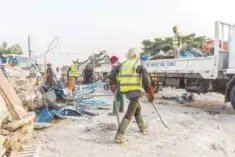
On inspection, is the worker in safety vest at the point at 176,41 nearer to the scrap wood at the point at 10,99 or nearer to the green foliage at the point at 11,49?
the scrap wood at the point at 10,99

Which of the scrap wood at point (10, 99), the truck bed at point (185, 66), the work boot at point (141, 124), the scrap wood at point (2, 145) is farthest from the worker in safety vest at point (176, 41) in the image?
the scrap wood at point (2, 145)

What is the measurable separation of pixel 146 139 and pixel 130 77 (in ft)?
3.71

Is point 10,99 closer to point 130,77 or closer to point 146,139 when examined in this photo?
point 130,77

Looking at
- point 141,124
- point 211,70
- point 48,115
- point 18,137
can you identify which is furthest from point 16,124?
point 211,70

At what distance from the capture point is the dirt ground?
5454 millimetres

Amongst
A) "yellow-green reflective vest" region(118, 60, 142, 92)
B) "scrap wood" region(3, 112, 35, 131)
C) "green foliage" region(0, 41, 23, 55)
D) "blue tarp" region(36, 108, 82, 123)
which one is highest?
"green foliage" region(0, 41, 23, 55)

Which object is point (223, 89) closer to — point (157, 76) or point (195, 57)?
point (195, 57)

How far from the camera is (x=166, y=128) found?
718cm

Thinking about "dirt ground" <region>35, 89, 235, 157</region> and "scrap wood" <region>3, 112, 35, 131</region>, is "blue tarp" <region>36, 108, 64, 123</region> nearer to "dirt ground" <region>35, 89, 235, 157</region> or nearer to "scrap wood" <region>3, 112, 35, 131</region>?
"dirt ground" <region>35, 89, 235, 157</region>

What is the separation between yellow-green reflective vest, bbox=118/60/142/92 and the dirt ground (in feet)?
3.01

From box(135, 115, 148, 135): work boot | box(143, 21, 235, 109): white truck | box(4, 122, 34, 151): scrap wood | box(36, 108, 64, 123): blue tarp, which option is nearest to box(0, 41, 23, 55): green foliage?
box(143, 21, 235, 109): white truck

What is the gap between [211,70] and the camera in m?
10.5

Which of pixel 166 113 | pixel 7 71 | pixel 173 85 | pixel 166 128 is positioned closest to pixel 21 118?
pixel 7 71

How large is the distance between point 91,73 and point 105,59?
11.3m
